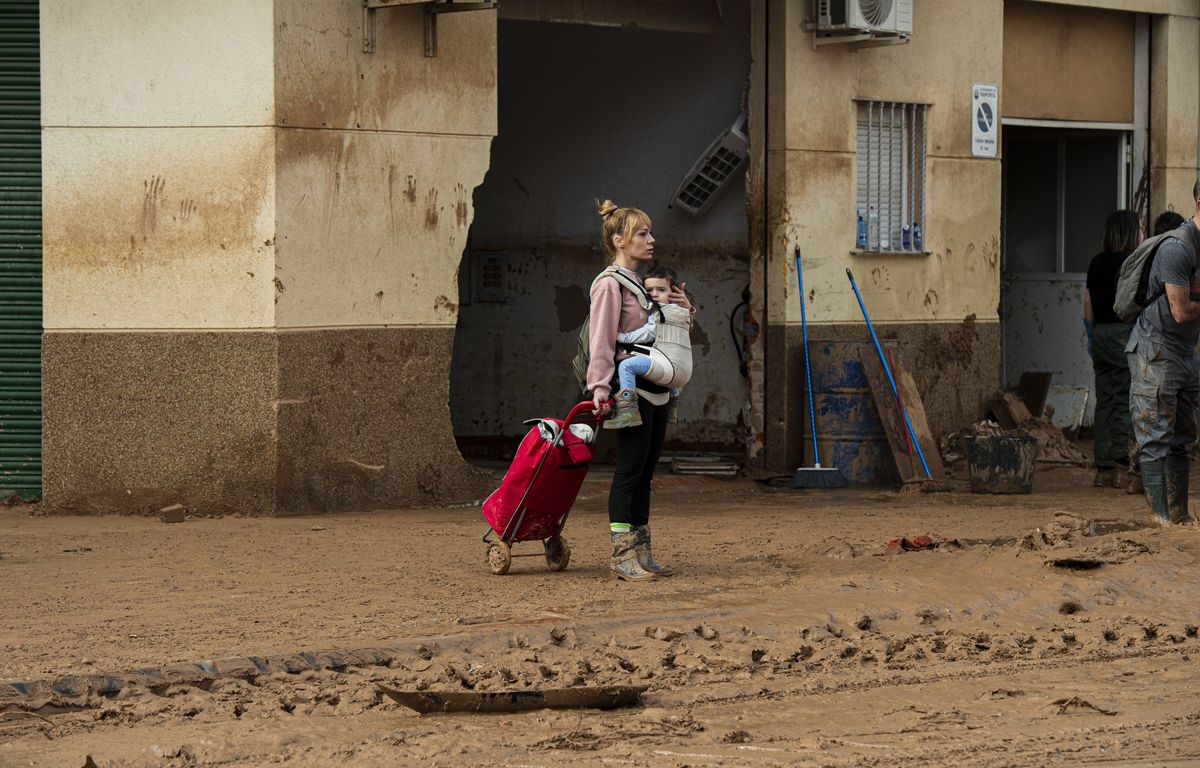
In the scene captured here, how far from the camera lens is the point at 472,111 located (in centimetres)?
1155

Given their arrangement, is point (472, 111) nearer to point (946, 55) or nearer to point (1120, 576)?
point (946, 55)

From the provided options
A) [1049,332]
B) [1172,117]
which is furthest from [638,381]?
[1049,332]

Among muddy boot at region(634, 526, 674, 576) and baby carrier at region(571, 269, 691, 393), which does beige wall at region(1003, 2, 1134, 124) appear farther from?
muddy boot at region(634, 526, 674, 576)

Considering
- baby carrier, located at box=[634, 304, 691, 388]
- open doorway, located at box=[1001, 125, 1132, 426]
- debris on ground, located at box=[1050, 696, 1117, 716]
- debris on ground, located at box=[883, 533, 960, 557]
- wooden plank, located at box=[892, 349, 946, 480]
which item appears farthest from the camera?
open doorway, located at box=[1001, 125, 1132, 426]

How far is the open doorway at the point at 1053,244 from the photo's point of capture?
1625cm

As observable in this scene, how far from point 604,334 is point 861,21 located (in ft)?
19.5

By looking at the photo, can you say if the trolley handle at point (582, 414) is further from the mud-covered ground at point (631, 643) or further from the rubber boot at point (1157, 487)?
the rubber boot at point (1157, 487)

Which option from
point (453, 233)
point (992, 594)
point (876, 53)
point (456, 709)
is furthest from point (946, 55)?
point (456, 709)

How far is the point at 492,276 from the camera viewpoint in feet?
50.6

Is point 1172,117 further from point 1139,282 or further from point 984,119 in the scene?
point 1139,282

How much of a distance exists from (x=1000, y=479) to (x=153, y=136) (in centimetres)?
700

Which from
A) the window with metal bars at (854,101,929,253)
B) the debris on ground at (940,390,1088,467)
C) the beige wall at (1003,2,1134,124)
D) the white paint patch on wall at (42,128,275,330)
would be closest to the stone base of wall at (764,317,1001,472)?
the debris on ground at (940,390,1088,467)

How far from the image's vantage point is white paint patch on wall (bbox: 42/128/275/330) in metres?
10.8

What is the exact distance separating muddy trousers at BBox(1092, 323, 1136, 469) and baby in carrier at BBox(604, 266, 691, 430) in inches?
214
